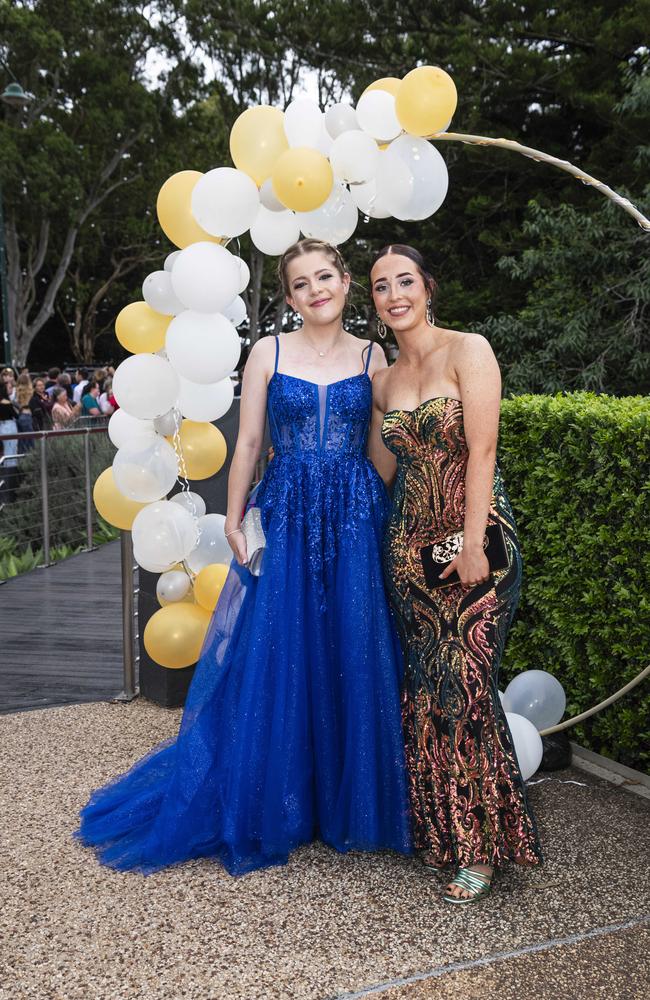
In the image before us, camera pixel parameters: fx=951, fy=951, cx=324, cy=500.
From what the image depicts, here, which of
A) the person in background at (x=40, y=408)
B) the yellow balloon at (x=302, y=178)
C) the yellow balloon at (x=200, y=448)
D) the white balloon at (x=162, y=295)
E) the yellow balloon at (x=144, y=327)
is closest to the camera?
the yellow balloon at (x=302, y=178)

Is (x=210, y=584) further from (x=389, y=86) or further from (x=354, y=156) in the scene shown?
(x=389, y=86)

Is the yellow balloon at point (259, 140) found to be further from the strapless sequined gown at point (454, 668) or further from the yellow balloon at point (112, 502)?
the yellow balloon at point (112, 502)

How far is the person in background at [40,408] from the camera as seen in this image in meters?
14.4

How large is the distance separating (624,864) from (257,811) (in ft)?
4.08

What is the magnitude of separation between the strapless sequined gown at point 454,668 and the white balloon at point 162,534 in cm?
111

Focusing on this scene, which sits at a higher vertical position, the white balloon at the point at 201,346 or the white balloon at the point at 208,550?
the white balloon at the point at 201,346

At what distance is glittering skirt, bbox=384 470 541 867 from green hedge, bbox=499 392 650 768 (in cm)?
A: 100

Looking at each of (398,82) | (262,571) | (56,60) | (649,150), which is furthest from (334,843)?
(56,60)

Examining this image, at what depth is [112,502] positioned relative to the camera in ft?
13.5

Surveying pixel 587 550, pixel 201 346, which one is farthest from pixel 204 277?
pixel 587 550

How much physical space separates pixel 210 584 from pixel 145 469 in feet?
1.79

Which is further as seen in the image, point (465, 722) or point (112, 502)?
point (112, 502)

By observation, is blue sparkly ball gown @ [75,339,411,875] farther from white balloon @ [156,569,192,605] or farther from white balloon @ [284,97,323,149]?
white balloon @ [284,97,323,149]

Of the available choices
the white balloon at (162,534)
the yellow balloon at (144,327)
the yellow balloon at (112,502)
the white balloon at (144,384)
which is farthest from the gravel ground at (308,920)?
the yellow balloon at (144,327)
